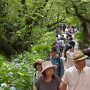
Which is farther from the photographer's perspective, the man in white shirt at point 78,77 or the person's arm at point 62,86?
the person's arm at point 62,86

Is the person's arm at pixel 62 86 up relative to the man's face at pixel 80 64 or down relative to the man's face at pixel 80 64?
down

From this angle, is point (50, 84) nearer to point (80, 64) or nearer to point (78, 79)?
point (78, 79)

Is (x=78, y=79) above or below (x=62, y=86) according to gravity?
above

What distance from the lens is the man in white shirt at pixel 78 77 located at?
6.21m

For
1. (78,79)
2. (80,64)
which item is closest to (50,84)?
(78,79)

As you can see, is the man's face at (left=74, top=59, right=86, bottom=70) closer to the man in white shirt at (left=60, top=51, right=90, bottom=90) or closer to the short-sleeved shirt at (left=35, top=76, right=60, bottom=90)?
the man in white shirt at (left=60, top=51, right=90, bottom=90)

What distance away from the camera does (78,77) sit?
6246 millimetres

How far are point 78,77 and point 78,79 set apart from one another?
0.03 metres

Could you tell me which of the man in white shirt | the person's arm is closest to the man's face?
the man in white shirt

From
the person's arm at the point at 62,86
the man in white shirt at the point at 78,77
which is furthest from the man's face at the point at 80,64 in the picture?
the person's arm at the point at 62,86

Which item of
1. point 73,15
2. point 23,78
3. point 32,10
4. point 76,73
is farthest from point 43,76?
point 73,15

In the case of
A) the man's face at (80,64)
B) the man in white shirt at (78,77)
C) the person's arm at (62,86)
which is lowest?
the person's arm at (62,86)

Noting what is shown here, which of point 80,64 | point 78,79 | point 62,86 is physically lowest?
point 62,86

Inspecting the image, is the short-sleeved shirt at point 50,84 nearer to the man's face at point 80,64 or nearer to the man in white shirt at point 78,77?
the man in white shirt at point 78,77
